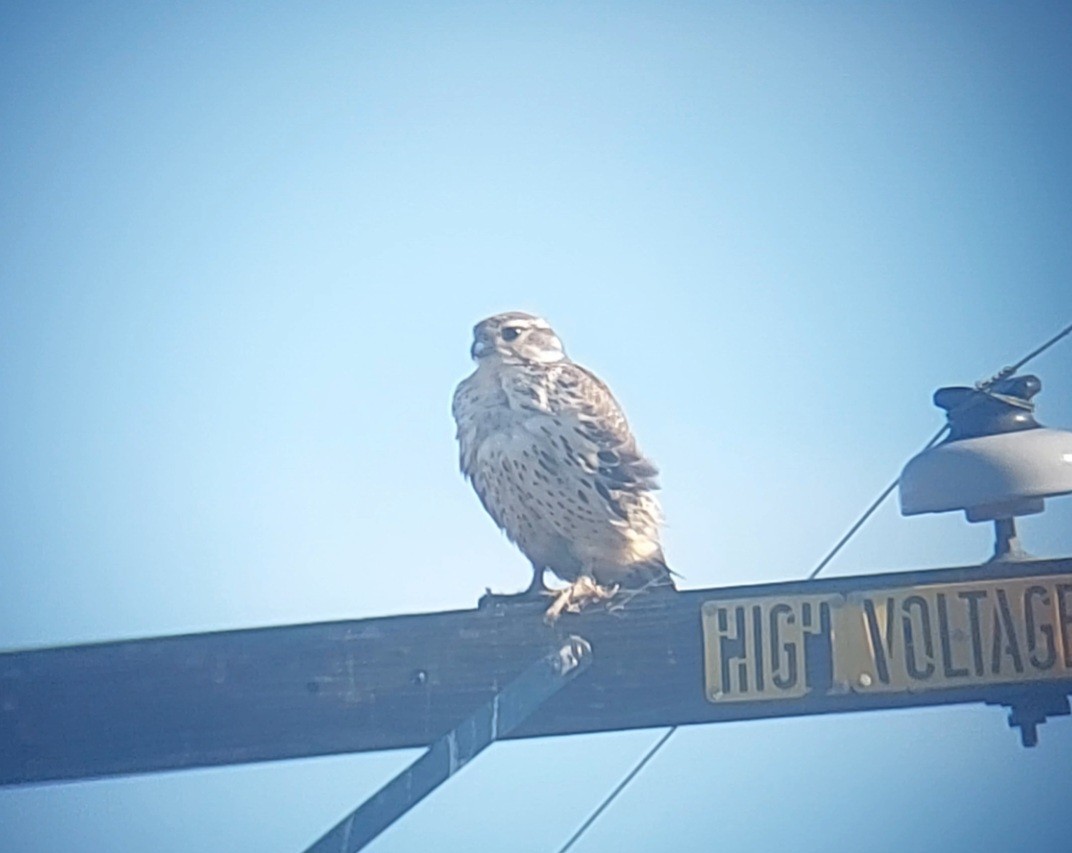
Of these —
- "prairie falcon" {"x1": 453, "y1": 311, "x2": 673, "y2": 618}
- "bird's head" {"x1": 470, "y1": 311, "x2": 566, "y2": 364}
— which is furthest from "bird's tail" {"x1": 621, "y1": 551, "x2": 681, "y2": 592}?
"bird's head" {"x1": 470, "y1": 311, "x2": 566, "y2": 364}

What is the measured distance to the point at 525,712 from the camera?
3.32m

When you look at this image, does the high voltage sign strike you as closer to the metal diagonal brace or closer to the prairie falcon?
the metal diagonal brace

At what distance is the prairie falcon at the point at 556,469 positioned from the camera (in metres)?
4.61

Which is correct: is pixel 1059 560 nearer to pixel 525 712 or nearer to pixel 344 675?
pixel 525 712

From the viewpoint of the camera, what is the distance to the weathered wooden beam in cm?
327

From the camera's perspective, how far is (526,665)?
3.38 metres

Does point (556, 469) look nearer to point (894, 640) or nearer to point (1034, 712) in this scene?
point (894, 640)

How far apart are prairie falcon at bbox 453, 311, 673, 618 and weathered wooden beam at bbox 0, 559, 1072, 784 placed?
3.84ft

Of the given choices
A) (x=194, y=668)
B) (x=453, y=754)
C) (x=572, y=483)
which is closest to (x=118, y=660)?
(x=194, y=668)

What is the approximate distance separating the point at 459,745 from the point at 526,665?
0.22 m

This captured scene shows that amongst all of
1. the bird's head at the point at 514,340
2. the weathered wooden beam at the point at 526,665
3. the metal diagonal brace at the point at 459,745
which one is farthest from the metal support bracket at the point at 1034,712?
the bird's head at the point at 514,340

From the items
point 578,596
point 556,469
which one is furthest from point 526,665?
point 556,469

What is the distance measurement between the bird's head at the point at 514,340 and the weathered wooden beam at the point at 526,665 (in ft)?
4.55

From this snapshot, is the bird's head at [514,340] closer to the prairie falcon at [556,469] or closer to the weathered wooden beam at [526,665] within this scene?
the prairie falcon at [556,469]
